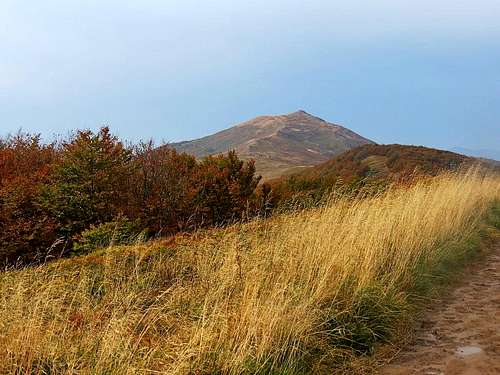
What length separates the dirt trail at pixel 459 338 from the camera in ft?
14.1

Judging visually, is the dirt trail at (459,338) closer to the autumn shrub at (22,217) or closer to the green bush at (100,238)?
the green bush at (100,238)

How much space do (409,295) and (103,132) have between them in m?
15.6

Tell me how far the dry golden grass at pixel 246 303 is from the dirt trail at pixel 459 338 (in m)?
0.35

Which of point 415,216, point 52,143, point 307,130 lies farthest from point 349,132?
point 415,216

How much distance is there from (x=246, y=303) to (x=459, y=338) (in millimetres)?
2379

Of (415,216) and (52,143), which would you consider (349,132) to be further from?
(415,216)

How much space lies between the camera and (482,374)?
412 cm

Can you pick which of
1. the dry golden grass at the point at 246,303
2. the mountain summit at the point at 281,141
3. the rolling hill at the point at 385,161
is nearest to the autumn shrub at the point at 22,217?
the dry golden grass at the point at 246,303

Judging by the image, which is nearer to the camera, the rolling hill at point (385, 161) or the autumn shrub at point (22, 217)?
the autumn shrub at point (22, 217)

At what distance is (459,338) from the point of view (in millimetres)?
5000

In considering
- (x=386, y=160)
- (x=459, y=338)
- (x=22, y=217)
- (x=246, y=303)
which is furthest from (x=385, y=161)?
(x=246, y=303)

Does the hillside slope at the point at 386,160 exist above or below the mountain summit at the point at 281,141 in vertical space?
below

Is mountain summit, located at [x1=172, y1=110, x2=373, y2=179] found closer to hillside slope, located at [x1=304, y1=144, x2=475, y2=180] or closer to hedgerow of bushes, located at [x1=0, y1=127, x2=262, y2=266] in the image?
hillside slope, located at [x1=304, y1=144, x2=475, y2=180]

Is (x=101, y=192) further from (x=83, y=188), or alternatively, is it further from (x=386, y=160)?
(x=386, y=160)
